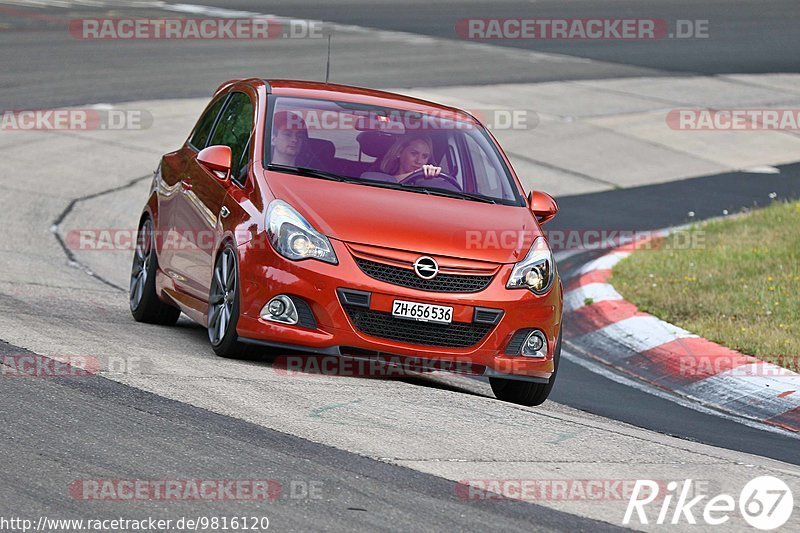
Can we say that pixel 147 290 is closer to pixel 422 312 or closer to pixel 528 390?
pixel 422 312

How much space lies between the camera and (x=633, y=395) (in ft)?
30.7

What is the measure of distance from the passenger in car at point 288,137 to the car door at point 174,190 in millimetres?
875

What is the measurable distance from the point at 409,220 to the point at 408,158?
34.8 inches

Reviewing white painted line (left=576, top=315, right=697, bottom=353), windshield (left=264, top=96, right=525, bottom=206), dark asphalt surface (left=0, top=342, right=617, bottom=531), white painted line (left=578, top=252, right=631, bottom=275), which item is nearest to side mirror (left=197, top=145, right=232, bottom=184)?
windshield (left=264, top=96, right=525, bottom=206)

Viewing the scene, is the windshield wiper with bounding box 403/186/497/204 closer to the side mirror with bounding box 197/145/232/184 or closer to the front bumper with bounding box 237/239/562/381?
the front bumper with bounding box 237/239/562/381

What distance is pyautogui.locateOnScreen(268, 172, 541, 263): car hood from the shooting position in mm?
8023

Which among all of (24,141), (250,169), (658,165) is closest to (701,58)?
(658,165)

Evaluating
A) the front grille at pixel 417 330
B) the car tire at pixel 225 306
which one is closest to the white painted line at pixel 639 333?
the front grille at pixel 417 330

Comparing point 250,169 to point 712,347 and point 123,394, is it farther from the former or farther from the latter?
point 712,347

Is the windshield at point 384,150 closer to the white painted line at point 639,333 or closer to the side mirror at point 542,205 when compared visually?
the side mirror at point 542,205

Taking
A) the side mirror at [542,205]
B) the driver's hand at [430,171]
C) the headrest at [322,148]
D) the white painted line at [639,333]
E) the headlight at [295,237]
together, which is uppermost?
the headrest at [322,148]

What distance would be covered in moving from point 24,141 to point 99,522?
12670 millimetres

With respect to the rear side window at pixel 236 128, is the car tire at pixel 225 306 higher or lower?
lower

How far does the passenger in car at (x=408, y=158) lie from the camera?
8875 mm
